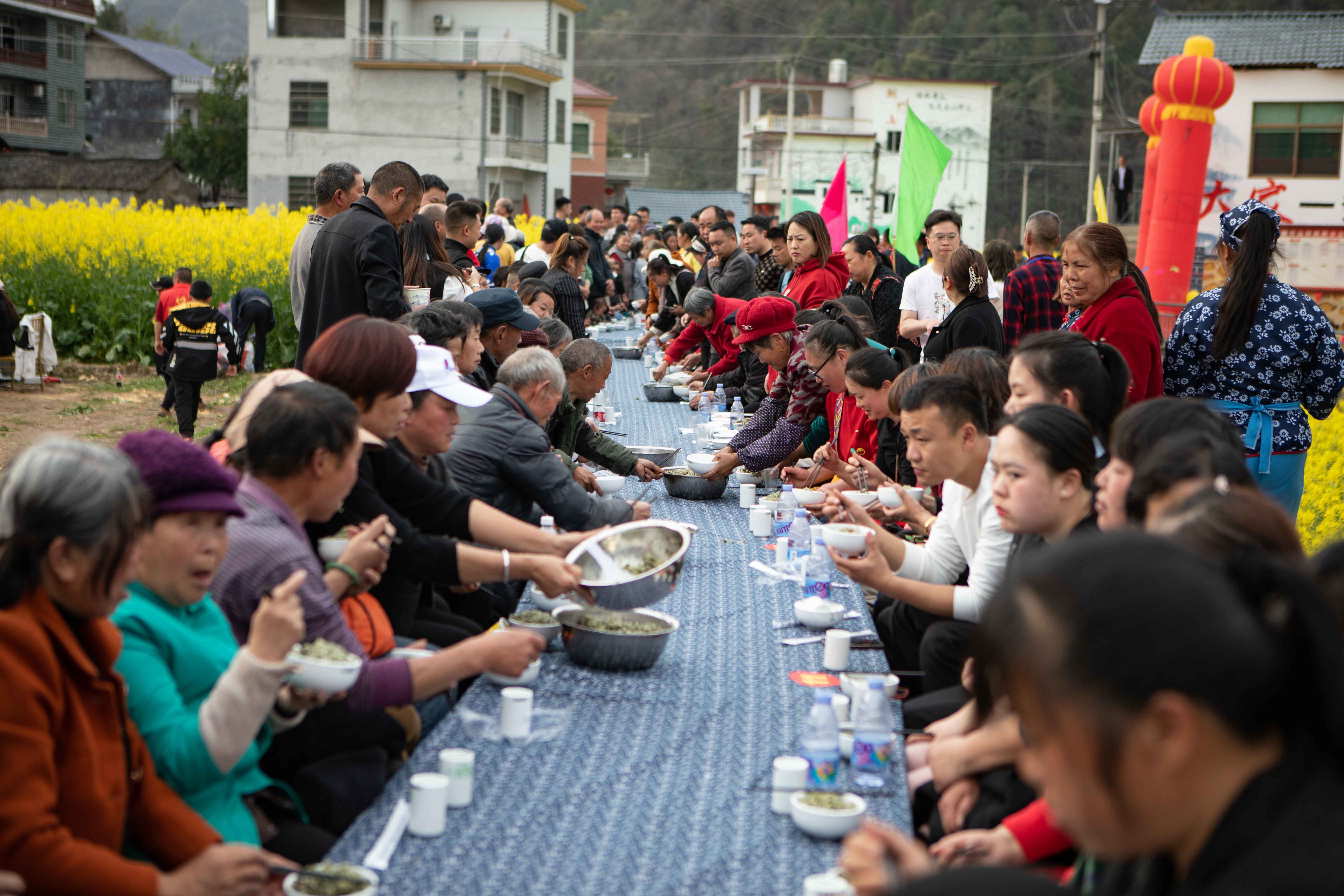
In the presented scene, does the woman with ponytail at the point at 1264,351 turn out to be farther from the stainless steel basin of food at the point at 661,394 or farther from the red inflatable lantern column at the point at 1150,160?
the red inflatable lantern column at the point at 1150,160

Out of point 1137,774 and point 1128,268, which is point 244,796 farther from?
point 1128,268

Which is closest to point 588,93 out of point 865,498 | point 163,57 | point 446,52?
point 446,52

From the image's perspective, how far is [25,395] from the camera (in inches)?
492

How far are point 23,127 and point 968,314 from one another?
43.4 m

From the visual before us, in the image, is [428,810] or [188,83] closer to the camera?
[428,810]

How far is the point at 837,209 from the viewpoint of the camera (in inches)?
479

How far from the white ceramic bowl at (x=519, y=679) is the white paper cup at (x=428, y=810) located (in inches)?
26.6

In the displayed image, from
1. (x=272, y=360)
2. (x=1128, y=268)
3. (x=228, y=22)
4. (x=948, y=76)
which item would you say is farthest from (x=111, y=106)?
(x=228, y=22)

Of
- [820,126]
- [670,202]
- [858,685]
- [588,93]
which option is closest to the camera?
[858,685]

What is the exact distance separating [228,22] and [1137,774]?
466 feet

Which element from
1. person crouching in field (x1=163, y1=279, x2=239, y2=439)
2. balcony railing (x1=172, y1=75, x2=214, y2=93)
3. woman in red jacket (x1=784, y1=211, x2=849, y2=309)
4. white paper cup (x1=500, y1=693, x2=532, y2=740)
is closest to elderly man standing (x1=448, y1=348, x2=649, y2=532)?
white paper cup (x1=500, y1=693, x2=532, y2=740)

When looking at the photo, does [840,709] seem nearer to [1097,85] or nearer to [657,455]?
[657,455]

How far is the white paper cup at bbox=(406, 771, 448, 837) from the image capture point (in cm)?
196

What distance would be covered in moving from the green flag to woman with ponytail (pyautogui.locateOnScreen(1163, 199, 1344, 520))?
19.7 feet
